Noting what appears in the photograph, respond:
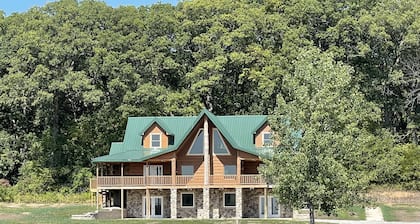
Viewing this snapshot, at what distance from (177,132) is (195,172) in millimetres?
2812

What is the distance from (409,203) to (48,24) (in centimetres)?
2904

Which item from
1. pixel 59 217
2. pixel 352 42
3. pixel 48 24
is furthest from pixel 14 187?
pixel 352 42

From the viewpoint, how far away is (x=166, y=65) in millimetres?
54562

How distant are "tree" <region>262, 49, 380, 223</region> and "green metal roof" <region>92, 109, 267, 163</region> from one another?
16897 mm

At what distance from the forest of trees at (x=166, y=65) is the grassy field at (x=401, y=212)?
6924 mm

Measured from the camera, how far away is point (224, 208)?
4091cm

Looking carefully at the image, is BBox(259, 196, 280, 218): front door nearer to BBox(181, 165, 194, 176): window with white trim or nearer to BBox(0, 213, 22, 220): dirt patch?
BBox(181, 165, 194, 176): window with white trim

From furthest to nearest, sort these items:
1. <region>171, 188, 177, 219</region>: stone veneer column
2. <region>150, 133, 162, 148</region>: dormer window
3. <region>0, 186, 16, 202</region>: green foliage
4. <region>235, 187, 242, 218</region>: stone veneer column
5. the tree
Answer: <region>0, 186, 16, 202</region>: green foliage → <region>150, 133, 162, 148</region>: dormer window → <region>171, 188, 177, 219</region>: stone veneer column → <region>235, 187, 242, 218</region>: stone veneer column → the tree

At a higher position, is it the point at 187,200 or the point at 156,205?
the point at 187,200

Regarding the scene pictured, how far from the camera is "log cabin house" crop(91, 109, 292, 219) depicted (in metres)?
40.1

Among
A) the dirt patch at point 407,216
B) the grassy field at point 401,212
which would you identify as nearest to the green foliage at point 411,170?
the grassy field at point 401,212

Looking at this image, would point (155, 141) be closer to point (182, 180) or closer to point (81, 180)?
point (182, 180)

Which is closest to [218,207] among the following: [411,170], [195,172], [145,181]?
[195,172]

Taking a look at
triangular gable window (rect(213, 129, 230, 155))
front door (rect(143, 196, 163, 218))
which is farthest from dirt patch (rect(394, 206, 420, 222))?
front door (rect(143, 196, 163, 218))
